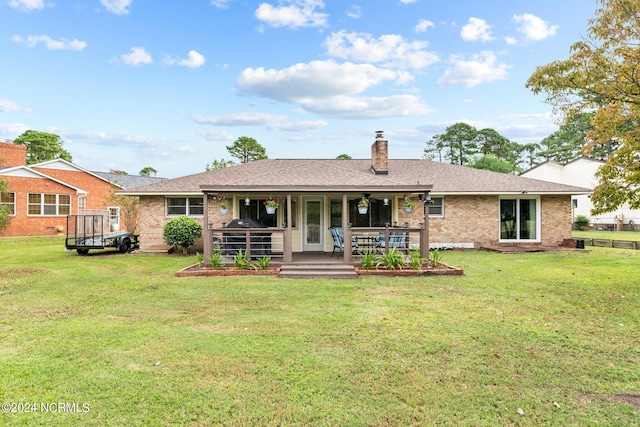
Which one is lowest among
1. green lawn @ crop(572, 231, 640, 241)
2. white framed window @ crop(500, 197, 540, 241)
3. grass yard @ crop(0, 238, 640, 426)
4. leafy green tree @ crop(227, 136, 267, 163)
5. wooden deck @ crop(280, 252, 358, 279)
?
grass yard @ crop(0, 238, 640, 426)

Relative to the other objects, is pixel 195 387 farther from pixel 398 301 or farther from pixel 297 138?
pixel 297 138

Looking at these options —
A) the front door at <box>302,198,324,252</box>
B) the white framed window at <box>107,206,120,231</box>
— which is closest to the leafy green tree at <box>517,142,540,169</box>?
the front door at <box>302,198,324,252</box>

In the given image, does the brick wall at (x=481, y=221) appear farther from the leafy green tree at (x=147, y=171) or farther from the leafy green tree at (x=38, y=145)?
the leafy green tree at (x=147, y=171)

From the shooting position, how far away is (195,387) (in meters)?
3.34

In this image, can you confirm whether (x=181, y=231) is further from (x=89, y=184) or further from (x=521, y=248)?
(x=89, y=184)

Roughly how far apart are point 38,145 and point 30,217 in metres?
29.7

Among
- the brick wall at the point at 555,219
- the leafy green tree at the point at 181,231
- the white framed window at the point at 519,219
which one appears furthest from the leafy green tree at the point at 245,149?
the brick wall at the point at 555,219

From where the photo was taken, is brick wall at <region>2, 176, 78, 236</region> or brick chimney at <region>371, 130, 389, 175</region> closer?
brick chimney at <region>371, 130, 389, 175</region>

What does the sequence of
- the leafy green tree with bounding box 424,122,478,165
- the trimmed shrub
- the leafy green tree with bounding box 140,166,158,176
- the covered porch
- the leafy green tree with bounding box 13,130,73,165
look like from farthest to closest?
the leafy green tree with bounding box 140,166,158,176
the leafy green tree with bounding box 424,122,478,165
the leafy green tree with bounding box 13,130,73,165
the trimmed shrub
the covered porch

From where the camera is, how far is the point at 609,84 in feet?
25.4

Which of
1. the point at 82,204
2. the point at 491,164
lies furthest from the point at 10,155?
the point at 491,164

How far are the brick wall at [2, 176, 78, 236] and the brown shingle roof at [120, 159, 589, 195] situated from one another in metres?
12.9

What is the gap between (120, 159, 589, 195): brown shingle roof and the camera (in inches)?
389

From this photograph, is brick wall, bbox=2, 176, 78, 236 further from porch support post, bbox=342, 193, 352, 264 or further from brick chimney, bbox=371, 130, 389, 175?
porch support post, bbox=342, 193, 352, 264
